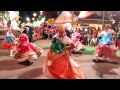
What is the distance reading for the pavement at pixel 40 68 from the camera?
6.80 m

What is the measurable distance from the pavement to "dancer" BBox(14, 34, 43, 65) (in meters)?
0.26

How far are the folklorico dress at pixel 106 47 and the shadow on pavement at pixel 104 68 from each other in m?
0.29

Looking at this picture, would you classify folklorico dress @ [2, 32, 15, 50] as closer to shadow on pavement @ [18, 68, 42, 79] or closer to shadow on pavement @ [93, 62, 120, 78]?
shadow on pavement @ [18, 68, 42, 79]

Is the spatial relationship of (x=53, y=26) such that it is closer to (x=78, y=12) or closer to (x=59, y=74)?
(x=78, y=12)

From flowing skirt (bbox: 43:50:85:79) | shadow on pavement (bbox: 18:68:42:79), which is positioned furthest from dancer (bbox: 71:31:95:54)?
flowing skirt (bbox: 43:50:85:79)

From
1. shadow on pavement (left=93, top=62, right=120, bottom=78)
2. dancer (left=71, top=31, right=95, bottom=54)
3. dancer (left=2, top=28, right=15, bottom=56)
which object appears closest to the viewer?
shadow on pavement (left=93, top=62, right=120, bottom=78)

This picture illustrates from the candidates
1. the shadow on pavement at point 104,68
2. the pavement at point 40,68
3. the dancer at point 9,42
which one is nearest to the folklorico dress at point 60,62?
the pavement at point 40,68

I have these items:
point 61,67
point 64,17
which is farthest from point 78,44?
point 61,67

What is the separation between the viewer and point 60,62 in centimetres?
634

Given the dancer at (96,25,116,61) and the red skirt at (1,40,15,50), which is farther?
the red skirt at (1,40,15,50)

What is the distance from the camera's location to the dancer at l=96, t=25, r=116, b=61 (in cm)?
767
